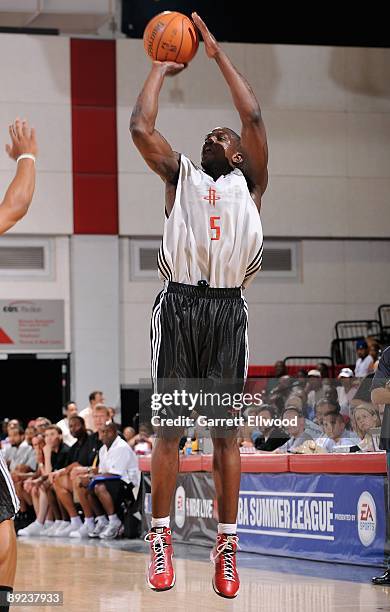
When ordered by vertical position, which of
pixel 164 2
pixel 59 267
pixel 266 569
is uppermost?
pixel 164 2

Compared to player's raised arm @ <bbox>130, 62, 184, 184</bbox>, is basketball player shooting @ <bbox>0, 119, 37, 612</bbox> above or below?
below

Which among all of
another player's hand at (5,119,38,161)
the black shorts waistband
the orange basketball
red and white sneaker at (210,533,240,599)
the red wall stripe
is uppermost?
the red wall stripe

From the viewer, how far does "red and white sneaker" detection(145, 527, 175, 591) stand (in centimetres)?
Answer: 559

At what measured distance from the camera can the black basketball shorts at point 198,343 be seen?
5801 mm

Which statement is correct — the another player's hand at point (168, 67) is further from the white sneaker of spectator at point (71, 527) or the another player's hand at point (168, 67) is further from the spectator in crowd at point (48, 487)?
the spectator in crowd at point (48, 487)

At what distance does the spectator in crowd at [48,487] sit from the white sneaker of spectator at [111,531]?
5.09ft

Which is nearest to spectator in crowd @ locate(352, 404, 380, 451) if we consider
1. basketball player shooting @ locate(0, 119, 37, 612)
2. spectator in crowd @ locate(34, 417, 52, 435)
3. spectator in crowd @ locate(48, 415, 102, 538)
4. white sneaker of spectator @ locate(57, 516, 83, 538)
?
basketball player shooting @ locate(0, 119, 37, 612)

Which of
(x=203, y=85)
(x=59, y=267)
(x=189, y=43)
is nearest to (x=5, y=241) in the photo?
(x=59, y=267)

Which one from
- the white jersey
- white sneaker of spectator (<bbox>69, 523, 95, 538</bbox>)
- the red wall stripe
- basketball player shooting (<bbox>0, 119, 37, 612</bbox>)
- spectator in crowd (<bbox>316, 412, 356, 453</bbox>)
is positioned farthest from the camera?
the red wall stripe

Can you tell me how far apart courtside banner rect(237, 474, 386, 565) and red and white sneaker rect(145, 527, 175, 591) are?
3986 mm

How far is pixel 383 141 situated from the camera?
2211cm

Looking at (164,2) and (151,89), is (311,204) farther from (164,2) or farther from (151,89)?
(151,89)

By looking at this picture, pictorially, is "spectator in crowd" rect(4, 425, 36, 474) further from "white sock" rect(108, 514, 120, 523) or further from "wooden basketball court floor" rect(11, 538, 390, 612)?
"wooden basketball court floor" rect(11, 538, 390, 612)

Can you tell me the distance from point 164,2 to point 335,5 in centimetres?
344
